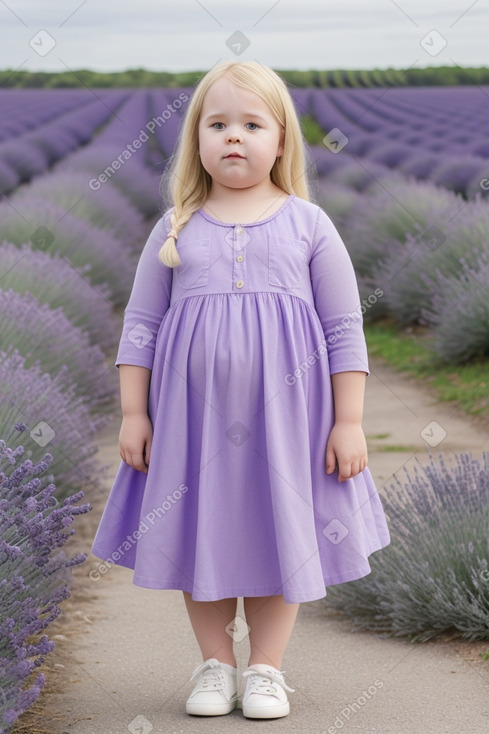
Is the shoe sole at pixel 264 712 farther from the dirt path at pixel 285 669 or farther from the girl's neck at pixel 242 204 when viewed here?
the girl's neck at pixel 242 204

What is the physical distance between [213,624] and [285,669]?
1.49ft

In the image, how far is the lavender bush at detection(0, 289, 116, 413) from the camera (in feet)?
15.7

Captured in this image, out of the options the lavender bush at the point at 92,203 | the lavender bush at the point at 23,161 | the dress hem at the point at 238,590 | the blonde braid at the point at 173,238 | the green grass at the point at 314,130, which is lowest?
the dress hem at the point at 238,590

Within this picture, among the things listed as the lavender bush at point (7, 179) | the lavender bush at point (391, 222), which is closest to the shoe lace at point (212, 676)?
the lavender bush at point (391, 222)

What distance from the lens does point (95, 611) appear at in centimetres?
340

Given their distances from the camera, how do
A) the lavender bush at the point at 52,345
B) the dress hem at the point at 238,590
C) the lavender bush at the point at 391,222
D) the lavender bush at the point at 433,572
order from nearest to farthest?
1. the dress hem at the point at 238,590
2. the lavender bush at the point at 433,572
3. the lavender bush at the point at 52,345
4. the lavender bush at the point at 391,222

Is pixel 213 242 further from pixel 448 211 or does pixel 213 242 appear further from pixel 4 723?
pixel 448 211

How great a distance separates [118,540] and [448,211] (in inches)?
260

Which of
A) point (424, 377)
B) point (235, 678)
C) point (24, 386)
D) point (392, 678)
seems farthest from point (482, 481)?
point (424, 377)

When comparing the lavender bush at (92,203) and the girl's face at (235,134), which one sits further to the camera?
the lavender bush at (92,203)

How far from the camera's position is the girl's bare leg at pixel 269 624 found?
2496 mm

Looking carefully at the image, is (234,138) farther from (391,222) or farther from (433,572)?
(391,222)

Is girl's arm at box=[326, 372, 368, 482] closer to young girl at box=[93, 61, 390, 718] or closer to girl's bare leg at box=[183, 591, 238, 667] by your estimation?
young girl at box=[93, 61, 390, 718]

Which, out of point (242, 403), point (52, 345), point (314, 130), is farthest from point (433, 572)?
point (314, 130)
